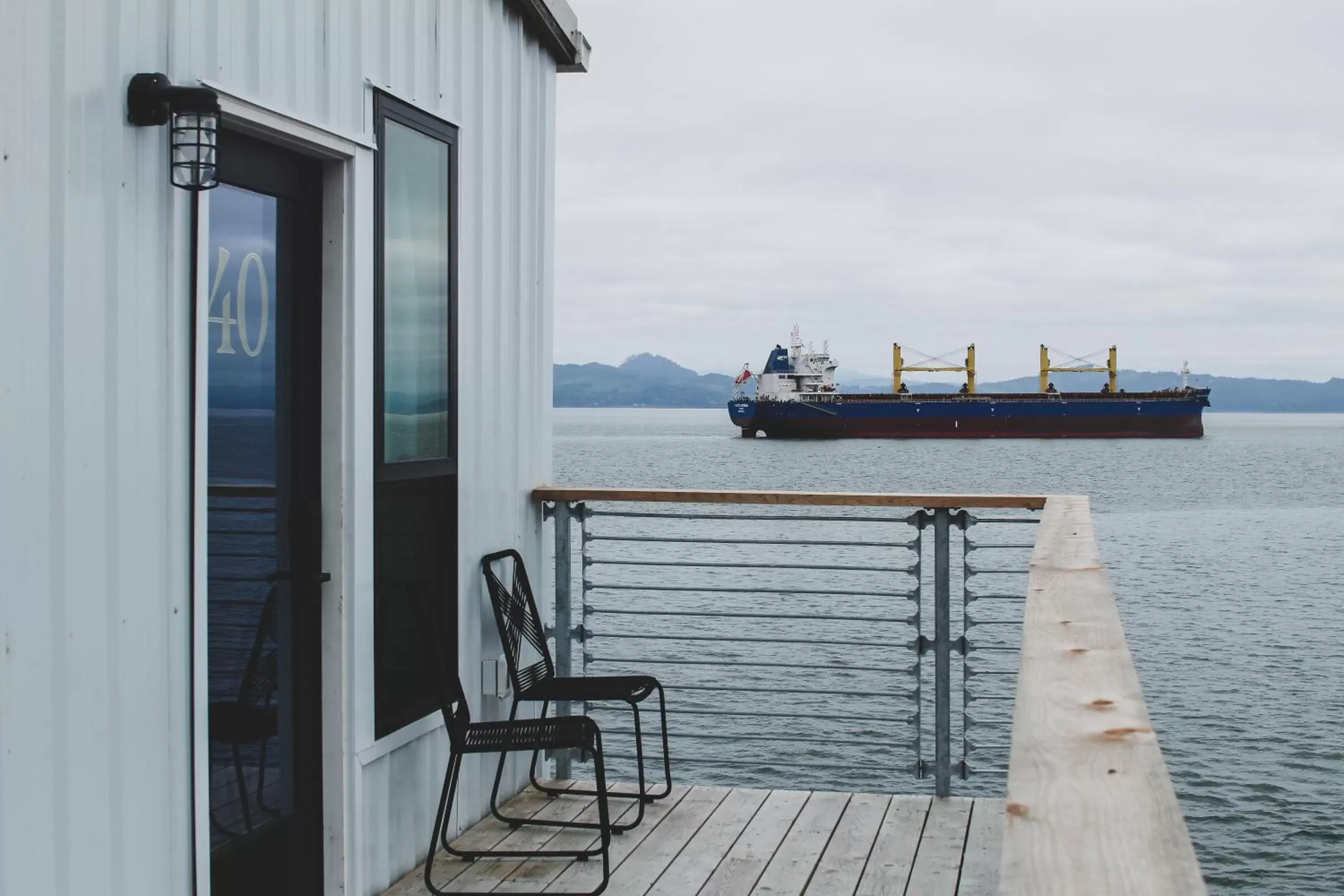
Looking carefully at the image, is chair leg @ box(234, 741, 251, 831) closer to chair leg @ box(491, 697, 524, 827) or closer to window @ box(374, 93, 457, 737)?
window @ box(374, 93, 457, 737)

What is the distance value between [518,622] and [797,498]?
0.90 metres

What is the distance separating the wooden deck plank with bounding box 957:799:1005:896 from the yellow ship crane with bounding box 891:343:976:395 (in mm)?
71489

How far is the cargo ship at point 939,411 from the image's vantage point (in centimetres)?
5484

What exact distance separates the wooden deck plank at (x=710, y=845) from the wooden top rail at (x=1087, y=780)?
158 centimetres

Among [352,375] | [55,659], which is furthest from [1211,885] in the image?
[55,659]

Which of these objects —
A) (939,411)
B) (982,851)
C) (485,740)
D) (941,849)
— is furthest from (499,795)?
(939,411)

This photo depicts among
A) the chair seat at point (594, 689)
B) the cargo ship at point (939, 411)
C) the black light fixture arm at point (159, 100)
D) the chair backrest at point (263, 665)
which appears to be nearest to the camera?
the black light fixture arm at point (159, 100)

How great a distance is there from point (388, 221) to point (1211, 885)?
236 inches

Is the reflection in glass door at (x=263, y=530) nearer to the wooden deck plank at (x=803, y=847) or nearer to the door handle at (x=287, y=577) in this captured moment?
the door handle at (x=287, y=577)

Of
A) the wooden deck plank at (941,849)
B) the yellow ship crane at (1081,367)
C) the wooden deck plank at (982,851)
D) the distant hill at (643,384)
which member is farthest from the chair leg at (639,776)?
the distant hill at (643,384)

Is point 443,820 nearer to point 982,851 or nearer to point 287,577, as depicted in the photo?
point 287,577

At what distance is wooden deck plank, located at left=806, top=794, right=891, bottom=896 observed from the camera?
295cm

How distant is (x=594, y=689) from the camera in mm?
3219

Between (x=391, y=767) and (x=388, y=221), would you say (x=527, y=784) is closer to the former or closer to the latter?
(x=391, y=767)
